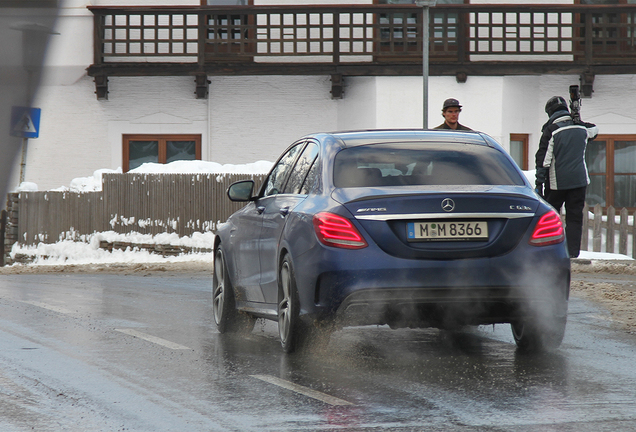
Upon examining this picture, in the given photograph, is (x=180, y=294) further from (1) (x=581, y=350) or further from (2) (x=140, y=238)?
(2) (x=140, y=238)

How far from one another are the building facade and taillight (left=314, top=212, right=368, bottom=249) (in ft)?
59.9

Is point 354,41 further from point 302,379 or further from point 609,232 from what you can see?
point 302,379

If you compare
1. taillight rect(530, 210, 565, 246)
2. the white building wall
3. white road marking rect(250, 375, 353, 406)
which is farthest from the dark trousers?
the white building wall

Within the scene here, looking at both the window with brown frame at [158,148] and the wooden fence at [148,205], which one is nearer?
the wooden fence at [148,205]

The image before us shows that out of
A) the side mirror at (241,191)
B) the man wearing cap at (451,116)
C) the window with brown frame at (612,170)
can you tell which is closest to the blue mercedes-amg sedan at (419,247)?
the side mirror at (241,191)

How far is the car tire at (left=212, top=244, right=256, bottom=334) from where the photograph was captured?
892 cm

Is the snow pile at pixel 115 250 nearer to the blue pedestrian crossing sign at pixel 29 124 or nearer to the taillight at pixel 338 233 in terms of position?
the blue pedestrian crossing sign at pixel 29 124

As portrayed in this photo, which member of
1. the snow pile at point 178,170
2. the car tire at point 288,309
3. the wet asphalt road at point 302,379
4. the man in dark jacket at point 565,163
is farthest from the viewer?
the snow pile at point 178,170

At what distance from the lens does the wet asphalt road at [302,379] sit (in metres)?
5.27

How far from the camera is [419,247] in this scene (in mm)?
6691

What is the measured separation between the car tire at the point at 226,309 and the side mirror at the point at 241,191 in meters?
0.56

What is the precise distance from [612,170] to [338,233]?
21248mm

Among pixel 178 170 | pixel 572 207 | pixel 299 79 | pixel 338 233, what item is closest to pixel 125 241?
pixel 178 170

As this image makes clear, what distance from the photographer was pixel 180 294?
12711 millimetres
